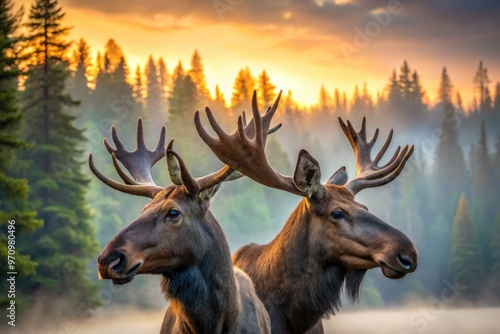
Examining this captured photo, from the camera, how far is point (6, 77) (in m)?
24.5

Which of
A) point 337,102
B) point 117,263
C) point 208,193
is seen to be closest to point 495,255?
point 208,193

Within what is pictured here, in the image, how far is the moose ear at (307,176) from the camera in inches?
336

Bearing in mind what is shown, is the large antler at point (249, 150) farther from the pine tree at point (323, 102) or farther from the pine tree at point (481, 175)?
the pine tree at point (323, 102)

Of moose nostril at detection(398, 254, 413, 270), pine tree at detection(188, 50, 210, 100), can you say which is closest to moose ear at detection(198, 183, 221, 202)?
moose nostril at detection(398, 254, 413, 270)

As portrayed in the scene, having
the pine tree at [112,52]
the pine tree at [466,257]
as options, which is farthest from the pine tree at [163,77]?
the pine tree at [466,257]

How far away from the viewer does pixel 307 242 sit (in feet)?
29.3

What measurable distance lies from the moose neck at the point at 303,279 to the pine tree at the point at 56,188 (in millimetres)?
24155

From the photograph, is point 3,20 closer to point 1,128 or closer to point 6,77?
point 6,77

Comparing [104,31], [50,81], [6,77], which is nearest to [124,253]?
[6,77]

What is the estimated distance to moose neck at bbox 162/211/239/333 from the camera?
7160 mm

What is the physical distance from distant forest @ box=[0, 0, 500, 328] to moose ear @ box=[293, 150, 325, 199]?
4856 millimetres

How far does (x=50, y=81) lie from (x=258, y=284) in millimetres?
26855

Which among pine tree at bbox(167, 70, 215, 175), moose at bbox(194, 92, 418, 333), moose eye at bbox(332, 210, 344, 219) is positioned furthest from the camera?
pine tree at bbox(167, 70, 215, 175)

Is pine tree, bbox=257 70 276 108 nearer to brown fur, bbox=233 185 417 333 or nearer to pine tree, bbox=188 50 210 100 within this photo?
pine tree, bbox=188 50 210 100
